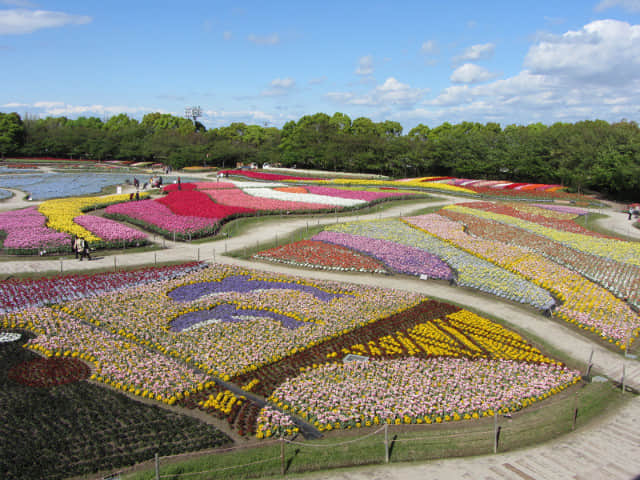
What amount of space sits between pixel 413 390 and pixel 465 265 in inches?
561

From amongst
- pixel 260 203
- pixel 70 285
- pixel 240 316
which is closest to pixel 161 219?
pixel 260 203

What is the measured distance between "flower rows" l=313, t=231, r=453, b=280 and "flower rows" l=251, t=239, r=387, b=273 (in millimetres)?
584

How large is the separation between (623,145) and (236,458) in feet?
222

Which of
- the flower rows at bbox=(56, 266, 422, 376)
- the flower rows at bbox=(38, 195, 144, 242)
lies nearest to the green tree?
the flower rows at bbox=(38, 195, 144, 242)

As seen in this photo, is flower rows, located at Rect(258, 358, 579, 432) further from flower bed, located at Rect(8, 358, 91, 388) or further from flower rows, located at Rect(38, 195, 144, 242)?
flower rows, located at Rect(38, 195, 144, 242)

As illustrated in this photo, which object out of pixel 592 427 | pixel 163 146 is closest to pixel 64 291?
pixel 592 427

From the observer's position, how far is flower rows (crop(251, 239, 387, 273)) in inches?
1036

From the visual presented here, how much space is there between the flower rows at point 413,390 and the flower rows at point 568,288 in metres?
4.67

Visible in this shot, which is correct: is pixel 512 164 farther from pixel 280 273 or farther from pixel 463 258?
pixel 280 273

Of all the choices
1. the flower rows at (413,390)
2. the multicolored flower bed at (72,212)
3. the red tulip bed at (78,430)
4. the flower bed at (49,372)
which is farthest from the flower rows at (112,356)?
the multicolored flower bed at (72,212)

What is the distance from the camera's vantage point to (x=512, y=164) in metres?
77.9

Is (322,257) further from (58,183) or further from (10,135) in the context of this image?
(10,135)

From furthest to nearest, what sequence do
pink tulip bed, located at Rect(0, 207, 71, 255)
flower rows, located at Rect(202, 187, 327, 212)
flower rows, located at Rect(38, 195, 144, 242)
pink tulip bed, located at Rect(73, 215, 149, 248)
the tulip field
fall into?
flower rows, located at Rect(202, 187, 327, 212) < flower rows, located at Rect(38, 195, 144, 242) < pink tulip bed, located at Rect(73, 215, 149, 248) < pink tulip bed, located at Rect(0, 207, 71, 255) < the tulip field

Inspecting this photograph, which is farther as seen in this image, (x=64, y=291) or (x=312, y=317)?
(x=64, y=291)
